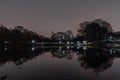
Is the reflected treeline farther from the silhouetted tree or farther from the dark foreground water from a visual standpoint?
the silhouetted tree

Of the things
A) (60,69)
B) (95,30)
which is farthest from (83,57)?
(95,30)

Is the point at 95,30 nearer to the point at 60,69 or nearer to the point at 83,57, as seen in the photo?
the point at 83,57

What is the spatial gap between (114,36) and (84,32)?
17160 millimetres

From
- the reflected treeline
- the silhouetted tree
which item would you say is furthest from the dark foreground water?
the silhouetted tree

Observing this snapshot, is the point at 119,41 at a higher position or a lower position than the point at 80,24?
lower

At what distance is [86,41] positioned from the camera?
139m

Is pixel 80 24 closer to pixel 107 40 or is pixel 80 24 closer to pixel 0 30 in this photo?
pixel 107 40

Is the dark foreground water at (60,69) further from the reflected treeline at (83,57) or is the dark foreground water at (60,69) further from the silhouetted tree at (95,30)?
the silhouetted tree at (95,30)

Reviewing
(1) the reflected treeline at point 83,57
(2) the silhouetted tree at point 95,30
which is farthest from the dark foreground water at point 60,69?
(2) the silhouetted tree at point 95,30

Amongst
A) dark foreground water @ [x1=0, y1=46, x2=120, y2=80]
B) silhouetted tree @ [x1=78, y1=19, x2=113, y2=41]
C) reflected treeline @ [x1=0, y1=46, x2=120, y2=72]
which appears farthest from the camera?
silhouetted tree @ [x1=78, y1=19, x2=113, y2=41]

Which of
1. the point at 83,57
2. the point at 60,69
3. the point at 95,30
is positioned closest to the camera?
the point at 60,69

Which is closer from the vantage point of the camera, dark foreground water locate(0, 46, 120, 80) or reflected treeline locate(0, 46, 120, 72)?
dark foreground water locate(0, 46, 120, 80)

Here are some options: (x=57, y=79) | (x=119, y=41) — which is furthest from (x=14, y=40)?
(x=57, y=79)

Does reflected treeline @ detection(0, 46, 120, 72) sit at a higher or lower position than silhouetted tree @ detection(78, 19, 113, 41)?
lower
